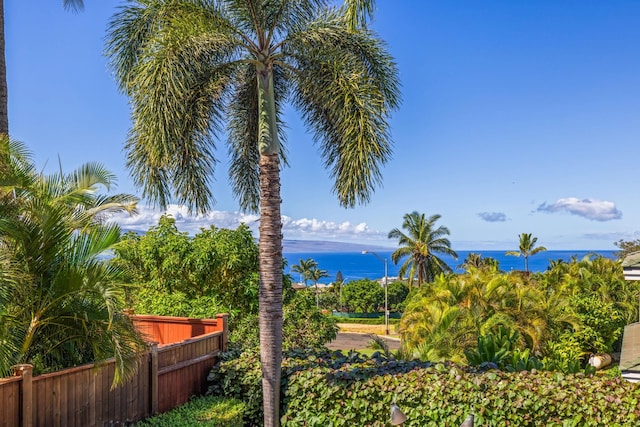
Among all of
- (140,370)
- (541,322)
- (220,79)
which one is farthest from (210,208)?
(541,322)

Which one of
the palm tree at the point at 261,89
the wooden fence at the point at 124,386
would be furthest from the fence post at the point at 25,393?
the palm tree at the point at 261,89

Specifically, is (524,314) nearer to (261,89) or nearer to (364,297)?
(261,89)

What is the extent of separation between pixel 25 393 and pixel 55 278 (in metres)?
1.27

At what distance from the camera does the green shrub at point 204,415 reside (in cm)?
715

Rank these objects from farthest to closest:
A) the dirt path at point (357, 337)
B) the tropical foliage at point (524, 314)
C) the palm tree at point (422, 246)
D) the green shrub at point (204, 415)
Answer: the palm tree at point (422, 246), the dirt path at point (357, 337), the tropical foliage at point (524, 314), the green shrub at point (204, 415)

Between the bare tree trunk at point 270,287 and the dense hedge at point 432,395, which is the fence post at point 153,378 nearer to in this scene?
the dense hedge at point 432,395

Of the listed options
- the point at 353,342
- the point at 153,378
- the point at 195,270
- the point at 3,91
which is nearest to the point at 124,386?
the point at 153,378

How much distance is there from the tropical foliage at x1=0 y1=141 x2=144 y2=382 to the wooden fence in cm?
35

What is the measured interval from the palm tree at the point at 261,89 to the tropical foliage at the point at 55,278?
1631 millimetres

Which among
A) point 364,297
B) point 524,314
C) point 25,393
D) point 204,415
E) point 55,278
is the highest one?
point 55,278

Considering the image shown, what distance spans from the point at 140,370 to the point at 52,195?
2.83 m

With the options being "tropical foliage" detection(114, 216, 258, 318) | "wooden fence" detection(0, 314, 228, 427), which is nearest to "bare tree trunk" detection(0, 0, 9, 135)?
"wooden fence" detection(0, 314, 228, 427)

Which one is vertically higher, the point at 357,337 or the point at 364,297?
the point at 364,297

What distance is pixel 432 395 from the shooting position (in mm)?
7039
